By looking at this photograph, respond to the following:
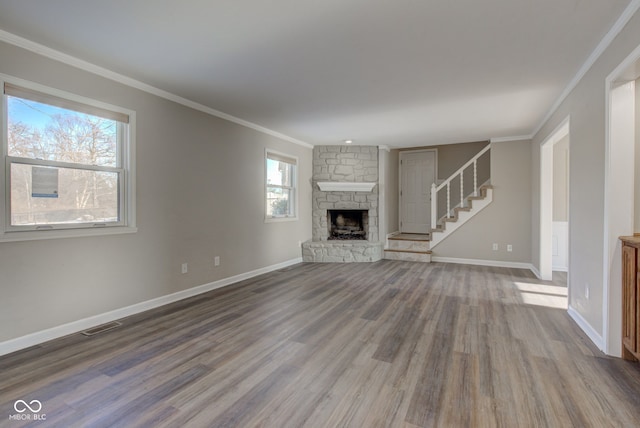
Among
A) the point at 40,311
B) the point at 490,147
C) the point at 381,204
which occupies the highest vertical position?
the point at 490,147

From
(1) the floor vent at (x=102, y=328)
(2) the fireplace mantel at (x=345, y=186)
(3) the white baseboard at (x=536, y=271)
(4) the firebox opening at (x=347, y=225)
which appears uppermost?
(2) the fireplace mantel at (x=345, y=186)

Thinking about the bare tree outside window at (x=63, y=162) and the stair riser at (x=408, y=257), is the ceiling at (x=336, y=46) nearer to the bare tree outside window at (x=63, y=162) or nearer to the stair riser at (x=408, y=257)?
the bare tree outside window at (x=63, y=162)

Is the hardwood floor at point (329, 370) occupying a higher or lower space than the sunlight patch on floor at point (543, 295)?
lower

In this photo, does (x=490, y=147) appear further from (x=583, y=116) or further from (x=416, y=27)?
(x=416, y=27)

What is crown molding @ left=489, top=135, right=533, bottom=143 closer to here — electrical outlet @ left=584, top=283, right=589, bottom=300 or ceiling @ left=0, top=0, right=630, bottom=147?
ceiling @ left=0, top=0, right=630, bottom=147

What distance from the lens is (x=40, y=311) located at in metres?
2.57

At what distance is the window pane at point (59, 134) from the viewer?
2480 mm

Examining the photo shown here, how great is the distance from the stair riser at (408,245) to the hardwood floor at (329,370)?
110 inches

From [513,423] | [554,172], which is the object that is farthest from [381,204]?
[513,423]

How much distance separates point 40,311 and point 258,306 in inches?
75.1

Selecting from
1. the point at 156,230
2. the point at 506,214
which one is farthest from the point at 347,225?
the point at 156,230

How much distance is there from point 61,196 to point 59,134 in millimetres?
550

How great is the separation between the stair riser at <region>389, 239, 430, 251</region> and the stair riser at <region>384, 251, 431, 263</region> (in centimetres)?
16

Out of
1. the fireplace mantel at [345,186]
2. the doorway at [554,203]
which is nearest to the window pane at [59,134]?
the fireplace mantel at [345,186]
